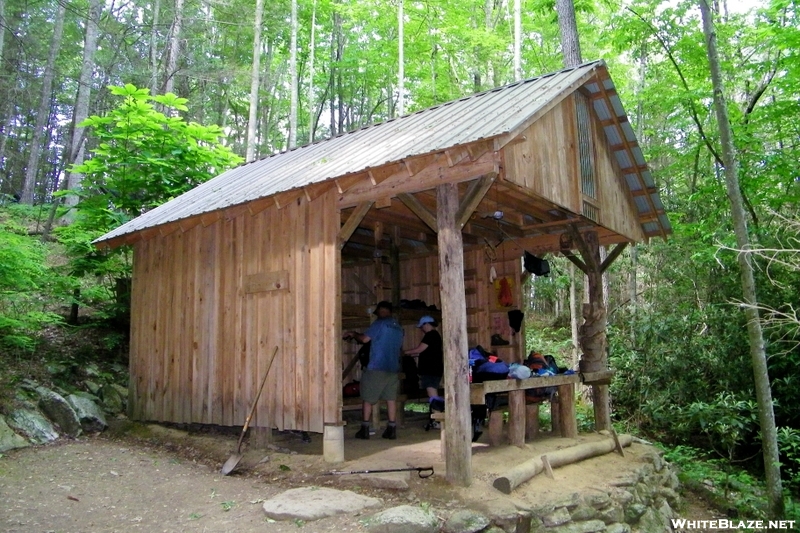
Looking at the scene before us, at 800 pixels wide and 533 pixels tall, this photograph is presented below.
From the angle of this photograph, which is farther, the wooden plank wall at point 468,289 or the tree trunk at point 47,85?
the tree trunk at point 47,85

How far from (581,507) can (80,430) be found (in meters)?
7.13

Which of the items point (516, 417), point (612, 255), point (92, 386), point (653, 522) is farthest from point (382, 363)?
point (92, 386)

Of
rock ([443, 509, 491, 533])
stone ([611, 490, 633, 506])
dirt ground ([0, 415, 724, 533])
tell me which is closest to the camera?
rock ([443, 509, 491, 533])

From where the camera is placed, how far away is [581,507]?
6031 millimetres

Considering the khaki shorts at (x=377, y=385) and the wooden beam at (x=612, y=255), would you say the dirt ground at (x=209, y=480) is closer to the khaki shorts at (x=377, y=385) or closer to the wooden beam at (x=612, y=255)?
the khaki shorts at (x=377, y=385)

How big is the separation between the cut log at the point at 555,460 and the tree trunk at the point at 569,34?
7.22 meters

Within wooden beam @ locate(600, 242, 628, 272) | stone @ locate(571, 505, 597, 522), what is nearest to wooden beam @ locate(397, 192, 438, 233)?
stone @ locate(571, 505, 597, 522)

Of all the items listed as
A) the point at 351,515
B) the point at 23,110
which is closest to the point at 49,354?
the point at 351,515

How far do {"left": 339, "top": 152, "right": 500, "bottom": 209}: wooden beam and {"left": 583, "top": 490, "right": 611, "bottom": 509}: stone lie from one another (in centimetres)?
354

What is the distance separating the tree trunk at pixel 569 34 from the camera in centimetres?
1175

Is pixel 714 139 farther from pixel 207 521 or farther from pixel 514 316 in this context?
pixel 207 521

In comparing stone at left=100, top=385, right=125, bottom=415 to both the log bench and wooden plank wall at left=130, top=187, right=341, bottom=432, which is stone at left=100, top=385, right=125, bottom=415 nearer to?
wooden plank wall at left=130, top=187, right=341, bottom=432

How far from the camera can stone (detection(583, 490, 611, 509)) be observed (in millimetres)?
6219

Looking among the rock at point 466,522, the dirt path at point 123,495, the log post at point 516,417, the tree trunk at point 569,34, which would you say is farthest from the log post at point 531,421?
the tree trunk at point 569,34
